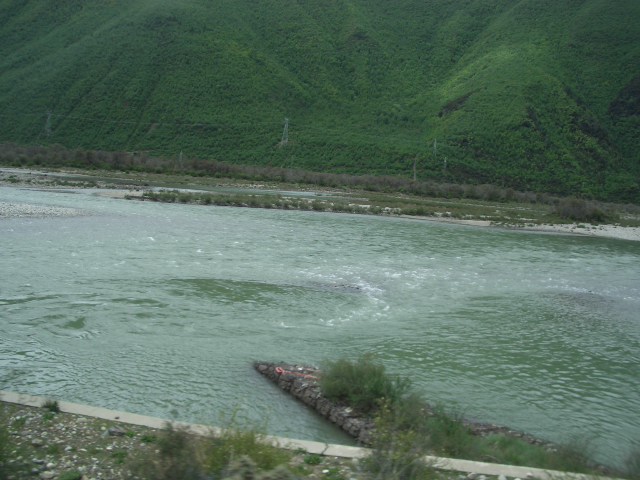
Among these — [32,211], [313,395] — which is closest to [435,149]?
[32,211]

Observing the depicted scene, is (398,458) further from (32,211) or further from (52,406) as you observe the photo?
(32,211)

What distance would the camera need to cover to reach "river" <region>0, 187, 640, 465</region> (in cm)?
951

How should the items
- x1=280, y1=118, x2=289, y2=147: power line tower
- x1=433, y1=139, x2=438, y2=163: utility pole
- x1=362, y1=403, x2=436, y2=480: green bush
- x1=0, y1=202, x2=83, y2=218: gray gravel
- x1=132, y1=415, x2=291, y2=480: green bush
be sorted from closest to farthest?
x1=132, y1=415, x2=291, y2=480: green bush < x1=362, y1=403, x2=436, y2=480: green bush < x1=0, y1=202, x2=83, y2=218: gray gravel < x1=433, y1=139, x2=438, y2=163: utility pole < x1=280, y1=118, x2=289, y2=147: power line tower

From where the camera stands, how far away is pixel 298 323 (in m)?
13.8

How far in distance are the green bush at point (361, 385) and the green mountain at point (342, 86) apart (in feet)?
220

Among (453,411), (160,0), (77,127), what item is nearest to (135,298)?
(453,411)

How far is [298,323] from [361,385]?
510 centimetres

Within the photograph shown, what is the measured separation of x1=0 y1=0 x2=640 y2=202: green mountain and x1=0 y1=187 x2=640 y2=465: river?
175ft

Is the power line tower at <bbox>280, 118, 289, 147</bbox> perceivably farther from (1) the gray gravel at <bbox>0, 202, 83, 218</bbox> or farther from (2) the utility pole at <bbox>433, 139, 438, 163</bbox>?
(1) the gray gravel at <bbox>0, 202, 83, 218</bbox>

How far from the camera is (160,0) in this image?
11162 cm

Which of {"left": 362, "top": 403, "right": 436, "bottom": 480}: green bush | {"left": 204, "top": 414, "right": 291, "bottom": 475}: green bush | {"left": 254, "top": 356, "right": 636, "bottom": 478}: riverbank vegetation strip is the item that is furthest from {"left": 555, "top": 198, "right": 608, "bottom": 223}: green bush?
{"left": 204, "top": 414, "right": 291, "bottom": 475}: green bush

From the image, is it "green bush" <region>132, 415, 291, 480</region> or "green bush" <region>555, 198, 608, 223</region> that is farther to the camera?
"green bush" <region>555, 198, 608, 223</region>

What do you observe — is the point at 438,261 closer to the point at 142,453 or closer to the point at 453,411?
the point at 453,411

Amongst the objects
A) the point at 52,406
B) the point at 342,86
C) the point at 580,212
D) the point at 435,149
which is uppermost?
the point at 342,86
